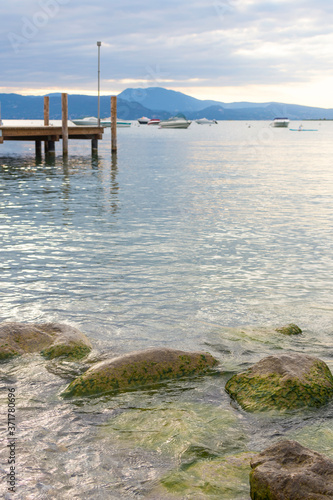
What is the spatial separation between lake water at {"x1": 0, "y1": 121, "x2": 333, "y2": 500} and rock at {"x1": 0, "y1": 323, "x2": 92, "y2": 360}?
8.8 inches

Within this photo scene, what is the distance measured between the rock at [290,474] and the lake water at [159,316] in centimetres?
30

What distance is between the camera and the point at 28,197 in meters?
22.0

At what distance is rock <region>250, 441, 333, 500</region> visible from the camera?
3.89 metres

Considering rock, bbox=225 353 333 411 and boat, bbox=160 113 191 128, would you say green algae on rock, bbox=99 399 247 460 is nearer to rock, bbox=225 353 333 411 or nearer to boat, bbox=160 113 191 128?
rock, bbox=225 353 333 411

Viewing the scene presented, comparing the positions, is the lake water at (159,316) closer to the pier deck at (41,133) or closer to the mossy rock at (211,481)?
the mossy rock at (211,481)

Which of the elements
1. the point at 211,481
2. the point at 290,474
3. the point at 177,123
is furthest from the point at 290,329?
the point at 177,123

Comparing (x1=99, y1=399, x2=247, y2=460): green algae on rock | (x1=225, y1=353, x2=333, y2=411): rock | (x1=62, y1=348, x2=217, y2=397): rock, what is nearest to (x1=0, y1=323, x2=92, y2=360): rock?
(x1=62, y1=348, x2=217, y2=397): rock

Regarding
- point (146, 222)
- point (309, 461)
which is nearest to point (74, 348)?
point (309, 461)

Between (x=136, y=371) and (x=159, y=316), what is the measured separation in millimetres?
2440

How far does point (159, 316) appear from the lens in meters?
8.74

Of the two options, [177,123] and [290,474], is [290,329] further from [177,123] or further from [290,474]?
[177,123]

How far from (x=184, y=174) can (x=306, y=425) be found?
2889cm

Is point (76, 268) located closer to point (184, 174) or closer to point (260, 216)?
point (260, 216)

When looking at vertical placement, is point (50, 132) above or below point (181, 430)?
above
